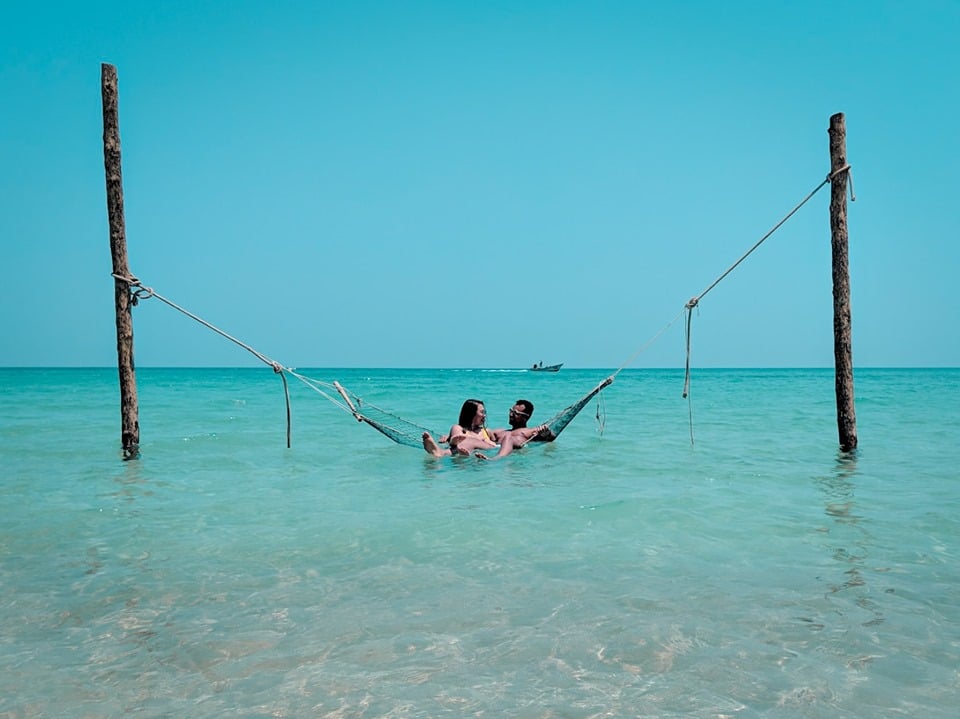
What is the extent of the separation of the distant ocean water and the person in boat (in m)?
0.51

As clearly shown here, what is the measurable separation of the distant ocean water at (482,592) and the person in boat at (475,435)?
510 millimetres

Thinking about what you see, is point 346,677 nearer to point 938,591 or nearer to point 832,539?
point 938,591

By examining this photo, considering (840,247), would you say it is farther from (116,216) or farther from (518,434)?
(116,216)

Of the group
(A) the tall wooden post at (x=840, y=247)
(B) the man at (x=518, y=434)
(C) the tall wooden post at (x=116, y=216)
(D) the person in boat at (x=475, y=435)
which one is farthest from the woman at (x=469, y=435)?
(A) the tall wooden post at (x=840, y=247)

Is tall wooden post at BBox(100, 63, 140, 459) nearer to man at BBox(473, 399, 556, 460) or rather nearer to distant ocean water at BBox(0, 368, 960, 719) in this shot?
distant ocean water at BBox(0, 368, 960, 719)

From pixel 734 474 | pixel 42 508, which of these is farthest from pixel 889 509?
pixel 42 508

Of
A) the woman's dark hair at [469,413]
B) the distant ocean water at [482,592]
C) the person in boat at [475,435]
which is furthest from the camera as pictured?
the woman's dark hair at [469,413]

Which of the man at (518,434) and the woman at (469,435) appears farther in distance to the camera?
the man at (518,434)

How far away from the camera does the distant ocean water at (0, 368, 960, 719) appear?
288 centimetres

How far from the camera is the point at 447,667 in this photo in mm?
3105

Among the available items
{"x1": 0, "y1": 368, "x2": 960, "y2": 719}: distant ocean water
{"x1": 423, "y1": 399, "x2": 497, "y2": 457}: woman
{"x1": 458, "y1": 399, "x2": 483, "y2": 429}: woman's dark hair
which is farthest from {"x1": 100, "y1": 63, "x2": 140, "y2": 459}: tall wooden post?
{"x1": 458, "y1": 399, "x2": 483, "y2": 429}: woman's dark hair

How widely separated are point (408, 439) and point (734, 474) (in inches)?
152

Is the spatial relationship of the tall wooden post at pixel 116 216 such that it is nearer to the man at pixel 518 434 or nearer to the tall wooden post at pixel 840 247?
the man at pixel 518 434

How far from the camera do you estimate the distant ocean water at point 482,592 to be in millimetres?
2883
